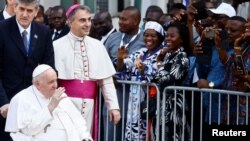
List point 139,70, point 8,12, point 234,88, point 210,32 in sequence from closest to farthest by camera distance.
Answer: point 234,88, point 210,32, point 139,70, point 8,12

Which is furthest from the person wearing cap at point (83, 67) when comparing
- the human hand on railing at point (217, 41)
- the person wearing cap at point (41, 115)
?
the human hand on railing at point (217, 41)

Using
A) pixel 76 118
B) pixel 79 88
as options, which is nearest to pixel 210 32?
pixel 79 88

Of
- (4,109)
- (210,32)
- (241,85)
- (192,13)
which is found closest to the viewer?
(4,109)

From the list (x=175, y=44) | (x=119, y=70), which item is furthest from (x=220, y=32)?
(x=119, y=70)

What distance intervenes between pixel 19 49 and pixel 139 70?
1.42m

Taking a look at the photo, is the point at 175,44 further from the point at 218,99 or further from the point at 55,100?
the point at 55,100

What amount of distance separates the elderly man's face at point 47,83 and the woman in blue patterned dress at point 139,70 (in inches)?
53.9

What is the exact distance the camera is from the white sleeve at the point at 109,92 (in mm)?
7723

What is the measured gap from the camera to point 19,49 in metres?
7.27

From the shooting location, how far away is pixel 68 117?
695cm

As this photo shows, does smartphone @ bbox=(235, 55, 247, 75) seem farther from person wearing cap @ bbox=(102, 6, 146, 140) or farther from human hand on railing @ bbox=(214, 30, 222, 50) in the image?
person wearing cap @ bbox=(102, 6, 146, 140)

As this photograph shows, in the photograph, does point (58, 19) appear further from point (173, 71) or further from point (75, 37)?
point (173, 71)

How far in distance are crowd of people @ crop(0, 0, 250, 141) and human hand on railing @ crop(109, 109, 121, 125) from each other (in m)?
0.01

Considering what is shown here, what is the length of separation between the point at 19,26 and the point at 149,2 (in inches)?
321
